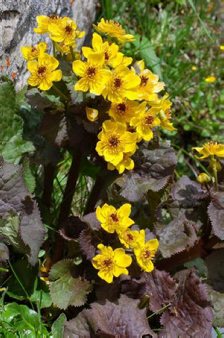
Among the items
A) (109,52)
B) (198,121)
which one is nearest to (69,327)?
(109,52)

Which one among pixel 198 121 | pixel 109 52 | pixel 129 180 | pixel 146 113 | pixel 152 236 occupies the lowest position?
pixel 198 121

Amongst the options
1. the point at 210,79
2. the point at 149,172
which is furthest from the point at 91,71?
the point at 210,79

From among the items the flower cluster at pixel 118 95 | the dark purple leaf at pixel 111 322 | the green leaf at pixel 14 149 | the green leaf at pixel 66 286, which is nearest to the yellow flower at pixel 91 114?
the flower cluster at pixel 118 95

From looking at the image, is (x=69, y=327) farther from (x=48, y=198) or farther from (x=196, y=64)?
(x=196, y=64)

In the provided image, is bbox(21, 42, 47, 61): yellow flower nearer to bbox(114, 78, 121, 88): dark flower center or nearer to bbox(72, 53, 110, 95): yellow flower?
bbox(72, 53, 110, 95): yellow flower

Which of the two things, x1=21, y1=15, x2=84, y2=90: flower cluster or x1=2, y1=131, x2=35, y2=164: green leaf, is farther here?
x1=2, y1=131, x2=35, y2=164: green leaf

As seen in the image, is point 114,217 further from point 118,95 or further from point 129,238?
point 118,95

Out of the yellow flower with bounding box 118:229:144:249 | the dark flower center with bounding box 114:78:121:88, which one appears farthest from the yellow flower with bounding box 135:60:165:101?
the yellow flower with bounding box 118:229:144:249
